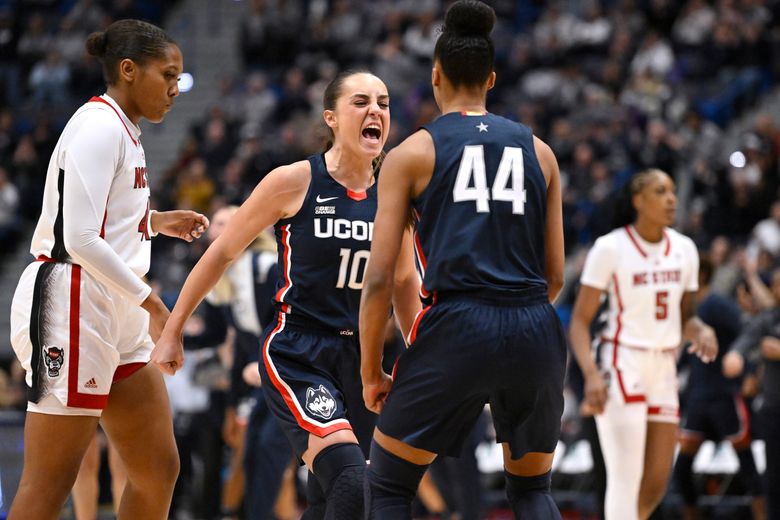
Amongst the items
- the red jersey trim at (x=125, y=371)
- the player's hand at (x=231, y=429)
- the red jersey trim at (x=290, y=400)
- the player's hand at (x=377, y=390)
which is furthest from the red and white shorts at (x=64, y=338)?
the player's hand at (x=231, y=429)

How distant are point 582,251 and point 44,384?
9698mm

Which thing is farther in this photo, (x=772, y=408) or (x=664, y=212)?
(x=772, y=408)

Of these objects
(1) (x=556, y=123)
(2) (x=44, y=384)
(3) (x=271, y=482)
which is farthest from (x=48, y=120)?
(2) (x=44, y=384)

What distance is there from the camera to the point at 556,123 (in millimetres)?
15578

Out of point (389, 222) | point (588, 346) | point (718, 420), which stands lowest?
point (718, 420)

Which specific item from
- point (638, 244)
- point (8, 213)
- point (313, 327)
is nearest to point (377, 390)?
point (313, 327)

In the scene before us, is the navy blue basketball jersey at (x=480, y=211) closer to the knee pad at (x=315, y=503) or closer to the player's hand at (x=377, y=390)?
the player's hand at (x=377, y=390)

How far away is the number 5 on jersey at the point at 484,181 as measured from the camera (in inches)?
157

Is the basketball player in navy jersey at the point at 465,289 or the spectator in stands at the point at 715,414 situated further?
the spectator in stands at the point at 715,414

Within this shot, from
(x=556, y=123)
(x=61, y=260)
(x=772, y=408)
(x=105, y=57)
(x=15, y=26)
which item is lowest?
(x=772, y=408)

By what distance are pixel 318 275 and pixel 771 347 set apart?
4385 mm

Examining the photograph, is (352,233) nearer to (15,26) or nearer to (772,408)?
(772,408)

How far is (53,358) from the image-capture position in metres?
4.50

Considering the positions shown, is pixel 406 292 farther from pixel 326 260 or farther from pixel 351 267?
pixel 326 260
